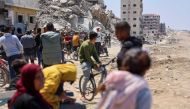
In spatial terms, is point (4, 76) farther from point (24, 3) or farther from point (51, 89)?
point (24, 3)

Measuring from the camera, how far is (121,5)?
135m

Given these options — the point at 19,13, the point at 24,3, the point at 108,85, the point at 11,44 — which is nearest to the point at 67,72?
the point at 108,85

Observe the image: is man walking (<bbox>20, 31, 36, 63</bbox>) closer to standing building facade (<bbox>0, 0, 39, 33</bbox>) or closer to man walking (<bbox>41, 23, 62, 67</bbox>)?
man walking (<bbox>41, 23, 62, 67</bbox>)

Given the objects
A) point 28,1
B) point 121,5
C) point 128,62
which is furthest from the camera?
point 121,5

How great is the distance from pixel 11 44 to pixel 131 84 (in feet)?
27.2

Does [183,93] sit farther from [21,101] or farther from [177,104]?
[21,101]

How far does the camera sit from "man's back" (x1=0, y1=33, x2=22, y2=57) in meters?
11.3

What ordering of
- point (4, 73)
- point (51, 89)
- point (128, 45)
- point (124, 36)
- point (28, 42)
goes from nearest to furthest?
point (51, 89)
point (128, 45)
point (124, 36)
point (4, 73)
point (28, 42)

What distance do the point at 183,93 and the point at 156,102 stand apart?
177cm

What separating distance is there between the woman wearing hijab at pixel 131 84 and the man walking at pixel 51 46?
682 cm

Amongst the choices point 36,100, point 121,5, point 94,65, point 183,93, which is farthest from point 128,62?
point 121,5

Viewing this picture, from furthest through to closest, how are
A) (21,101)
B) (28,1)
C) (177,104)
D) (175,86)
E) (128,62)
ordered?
(28,1), (175,86), (177,104), (21,101), (128,62)

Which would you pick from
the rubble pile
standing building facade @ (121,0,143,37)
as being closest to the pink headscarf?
the rubble pile

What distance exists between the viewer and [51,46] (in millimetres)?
10539
